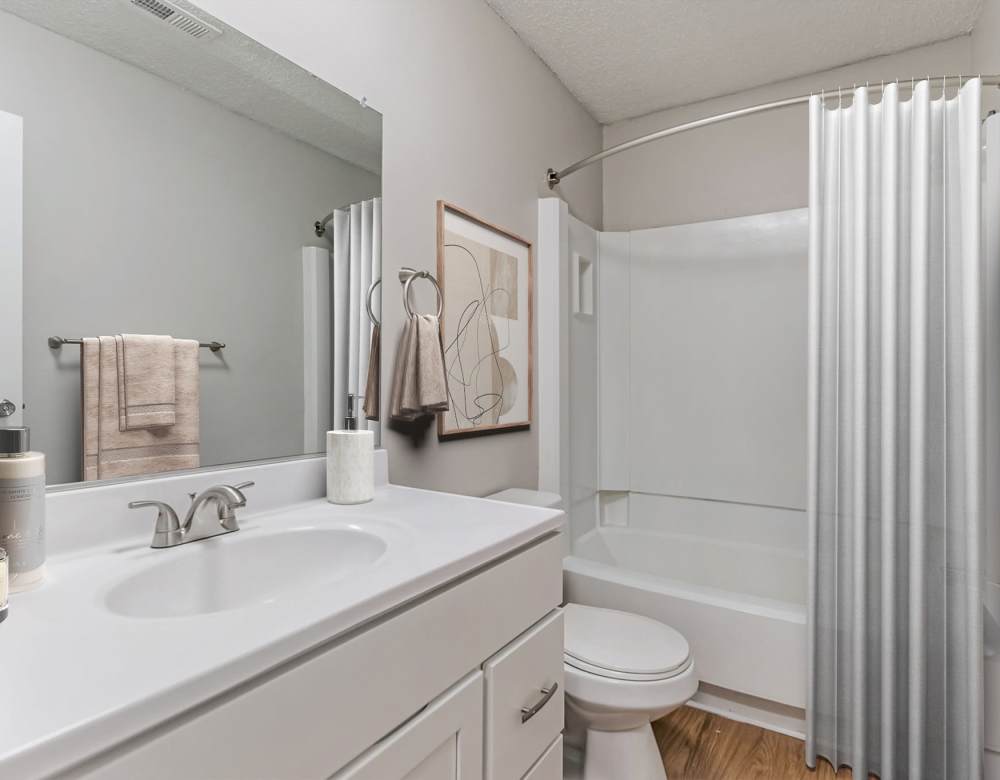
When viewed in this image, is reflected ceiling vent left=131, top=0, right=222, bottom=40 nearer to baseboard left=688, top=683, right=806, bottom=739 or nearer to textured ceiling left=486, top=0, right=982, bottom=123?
textured ceiling left=486, top=0, right=982, bottom=123

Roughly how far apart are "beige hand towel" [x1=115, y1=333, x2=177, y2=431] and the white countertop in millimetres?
180

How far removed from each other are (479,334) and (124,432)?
43.1 inches

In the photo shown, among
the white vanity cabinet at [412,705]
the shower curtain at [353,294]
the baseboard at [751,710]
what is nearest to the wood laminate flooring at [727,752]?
the baseboard at [751,710]

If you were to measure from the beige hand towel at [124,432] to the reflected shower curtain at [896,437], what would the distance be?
1.66 m

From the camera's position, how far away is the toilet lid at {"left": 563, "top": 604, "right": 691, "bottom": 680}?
1.45 metres

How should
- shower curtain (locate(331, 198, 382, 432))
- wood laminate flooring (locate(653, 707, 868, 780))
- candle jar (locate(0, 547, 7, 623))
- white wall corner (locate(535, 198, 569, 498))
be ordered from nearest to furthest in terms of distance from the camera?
candle jar (locate(0, 547, 7, 623))
shower curtain (locate(331, 198, 382, 432))
wood laminate flooring (locate(653, 707, 868, 780))
white wall corner (locate(535, 198, 569, 498))

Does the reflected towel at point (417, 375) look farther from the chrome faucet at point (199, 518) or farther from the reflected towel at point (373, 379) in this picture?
the chrome faucet at point (199, 518)

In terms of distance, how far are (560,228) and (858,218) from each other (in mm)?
1011

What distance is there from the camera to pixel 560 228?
2250 mm

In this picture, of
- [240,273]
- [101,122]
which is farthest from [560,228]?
[101,122]

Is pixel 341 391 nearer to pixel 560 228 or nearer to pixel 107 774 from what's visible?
pixel 107 774

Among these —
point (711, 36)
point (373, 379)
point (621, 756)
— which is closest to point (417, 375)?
point (373, 379)

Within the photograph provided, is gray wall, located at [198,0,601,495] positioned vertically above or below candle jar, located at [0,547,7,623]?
above

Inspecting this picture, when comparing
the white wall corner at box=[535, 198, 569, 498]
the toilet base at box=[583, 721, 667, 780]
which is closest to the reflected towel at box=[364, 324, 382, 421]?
the white wall corner at box=[535, 198, 569, 498]
